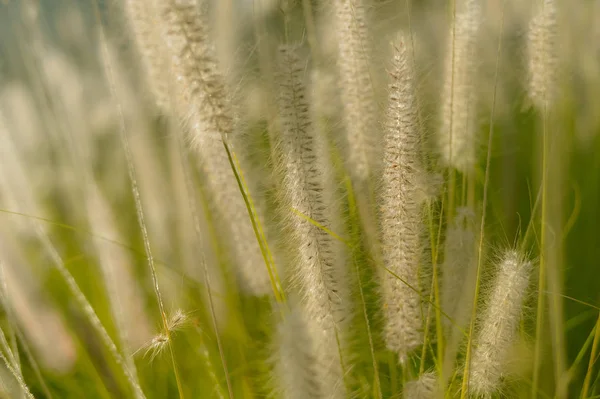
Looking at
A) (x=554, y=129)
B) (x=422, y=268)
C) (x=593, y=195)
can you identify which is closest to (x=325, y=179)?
(x=422, y=268)

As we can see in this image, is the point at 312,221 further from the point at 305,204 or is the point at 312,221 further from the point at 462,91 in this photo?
the point at 462,91

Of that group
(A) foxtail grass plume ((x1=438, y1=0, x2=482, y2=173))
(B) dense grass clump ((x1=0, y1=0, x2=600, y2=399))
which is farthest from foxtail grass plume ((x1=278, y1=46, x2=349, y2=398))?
(A) foxtail grass plume ((x1=438, y1=0, x2=482, y2=173))

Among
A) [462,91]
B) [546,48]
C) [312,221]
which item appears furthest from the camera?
[462,91]

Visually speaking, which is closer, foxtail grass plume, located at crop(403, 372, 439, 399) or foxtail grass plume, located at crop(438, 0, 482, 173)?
foxtail grass plume, located at crop(403, 372, 439, 399)

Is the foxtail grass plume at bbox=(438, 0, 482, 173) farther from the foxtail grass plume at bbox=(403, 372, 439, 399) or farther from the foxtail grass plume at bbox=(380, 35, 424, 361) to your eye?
the foxtail grass plume at bbox=(403, 372, 439, 399)

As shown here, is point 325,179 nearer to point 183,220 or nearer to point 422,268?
point 422,268

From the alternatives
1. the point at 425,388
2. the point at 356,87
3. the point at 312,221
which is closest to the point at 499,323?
the point at 425,388

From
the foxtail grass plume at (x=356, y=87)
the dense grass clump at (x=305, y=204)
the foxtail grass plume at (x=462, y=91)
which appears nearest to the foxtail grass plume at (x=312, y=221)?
Result: the dense grass clump at (x=305, y=204)
